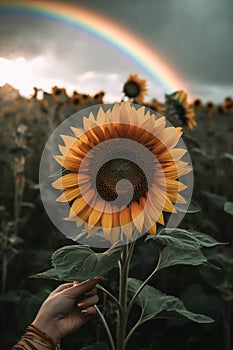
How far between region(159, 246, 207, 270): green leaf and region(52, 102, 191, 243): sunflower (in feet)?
0.66

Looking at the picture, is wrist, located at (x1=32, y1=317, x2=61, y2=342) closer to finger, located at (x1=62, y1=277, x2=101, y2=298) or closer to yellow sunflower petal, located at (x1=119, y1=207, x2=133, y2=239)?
finger, located at (x1=62, y1=277, x2=101, y2=298)

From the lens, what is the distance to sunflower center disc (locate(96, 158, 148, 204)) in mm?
1050

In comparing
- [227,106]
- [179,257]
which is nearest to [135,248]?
[179,257]

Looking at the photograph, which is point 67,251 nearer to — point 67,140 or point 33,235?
point 67,140

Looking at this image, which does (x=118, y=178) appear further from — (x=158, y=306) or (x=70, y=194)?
(x=158, y=306)

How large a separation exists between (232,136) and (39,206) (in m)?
3.89

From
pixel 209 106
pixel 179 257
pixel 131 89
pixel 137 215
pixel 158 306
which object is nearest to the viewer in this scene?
pixel 137 215

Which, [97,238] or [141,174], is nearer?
[141,174]

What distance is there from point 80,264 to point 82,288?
4.6 inches

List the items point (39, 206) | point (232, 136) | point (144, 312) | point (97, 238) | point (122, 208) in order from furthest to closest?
point (232, 136) < point (39, 206) < point (144, 312) < point (97, 238) < point (122, 208)

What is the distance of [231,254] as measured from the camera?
2.44m

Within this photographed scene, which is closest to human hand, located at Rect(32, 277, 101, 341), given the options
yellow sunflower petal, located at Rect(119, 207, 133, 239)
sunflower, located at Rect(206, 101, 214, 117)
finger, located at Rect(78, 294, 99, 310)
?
finger, located at Rect(78, 294, 99, 310)

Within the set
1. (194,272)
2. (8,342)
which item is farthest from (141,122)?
(194,272)

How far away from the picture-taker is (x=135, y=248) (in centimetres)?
289
